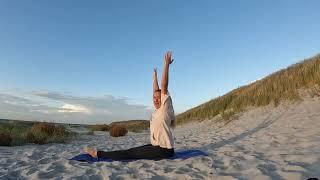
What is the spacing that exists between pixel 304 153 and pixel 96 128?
77.1 feet

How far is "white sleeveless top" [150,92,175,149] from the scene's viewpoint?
7.56 m

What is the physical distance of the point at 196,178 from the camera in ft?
20.0

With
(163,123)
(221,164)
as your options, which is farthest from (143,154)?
(221,164)

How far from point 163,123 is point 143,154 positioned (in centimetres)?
82

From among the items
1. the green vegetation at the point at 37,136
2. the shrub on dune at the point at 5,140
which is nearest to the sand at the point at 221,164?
the shrub on dune at the point at 5,140

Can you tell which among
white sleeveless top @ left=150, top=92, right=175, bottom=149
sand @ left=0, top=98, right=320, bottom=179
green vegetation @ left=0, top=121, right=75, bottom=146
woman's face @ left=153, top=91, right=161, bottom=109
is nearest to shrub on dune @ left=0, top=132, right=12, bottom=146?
green vegetation @ left=0, top=121, right=75, bottom=146

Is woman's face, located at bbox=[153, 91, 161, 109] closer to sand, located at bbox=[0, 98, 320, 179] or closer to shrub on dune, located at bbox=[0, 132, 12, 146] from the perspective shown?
sand, located at bbox=[0, 98, 320, 179]

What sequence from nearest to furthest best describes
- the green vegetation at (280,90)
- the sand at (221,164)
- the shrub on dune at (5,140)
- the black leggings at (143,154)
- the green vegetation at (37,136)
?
the sand at (221,164) < the black leggings at (143,154) < the shrub on dune at (5,140) < the green vegetation at (37,136) < the green vegetation at (280,90)

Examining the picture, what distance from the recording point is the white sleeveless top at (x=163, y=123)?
756 cm

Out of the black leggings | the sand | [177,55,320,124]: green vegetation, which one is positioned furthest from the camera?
[177,55,320,124]: green vegetation

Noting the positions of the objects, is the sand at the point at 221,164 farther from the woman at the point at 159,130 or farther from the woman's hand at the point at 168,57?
the woman's hand at the point at 168,57

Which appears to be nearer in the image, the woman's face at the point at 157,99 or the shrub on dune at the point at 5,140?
the woman's face at the point at 157,99

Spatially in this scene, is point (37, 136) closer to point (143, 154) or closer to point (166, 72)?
point (143, 154)

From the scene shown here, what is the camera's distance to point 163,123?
7578 millimetres
